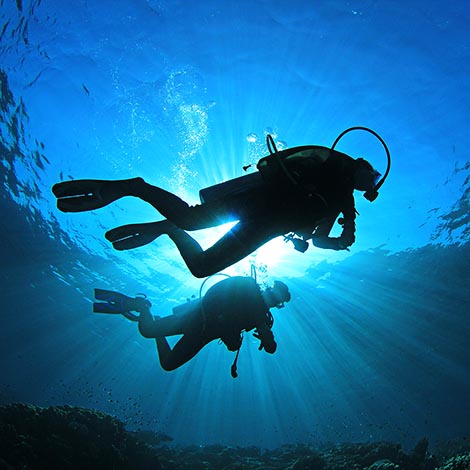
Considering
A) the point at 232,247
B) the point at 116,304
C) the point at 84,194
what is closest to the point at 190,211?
the point at 232,247

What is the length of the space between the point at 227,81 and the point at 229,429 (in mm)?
80611

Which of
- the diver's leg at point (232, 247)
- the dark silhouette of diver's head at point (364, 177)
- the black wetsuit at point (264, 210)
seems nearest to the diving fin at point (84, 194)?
the black wetsuit at point (264, 210)

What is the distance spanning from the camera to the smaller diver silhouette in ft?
15.8

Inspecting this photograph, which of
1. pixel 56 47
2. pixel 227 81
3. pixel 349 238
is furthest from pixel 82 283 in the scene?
pixel 349 238

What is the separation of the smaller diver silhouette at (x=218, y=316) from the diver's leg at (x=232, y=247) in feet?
5.05

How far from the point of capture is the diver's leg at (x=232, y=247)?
312 centimetres

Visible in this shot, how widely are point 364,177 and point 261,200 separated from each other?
130cm

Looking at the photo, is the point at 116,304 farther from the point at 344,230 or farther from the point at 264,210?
the point at 344,230

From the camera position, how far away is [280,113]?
11.2 meters

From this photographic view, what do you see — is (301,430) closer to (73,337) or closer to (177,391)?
(177,391)

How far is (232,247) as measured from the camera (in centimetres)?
313

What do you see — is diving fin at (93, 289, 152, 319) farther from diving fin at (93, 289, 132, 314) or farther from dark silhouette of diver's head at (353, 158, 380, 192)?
dark silhouette of diver's head at (353, 158, 380, 192)

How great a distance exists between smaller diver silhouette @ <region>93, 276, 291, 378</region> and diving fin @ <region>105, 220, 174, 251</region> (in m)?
1.51

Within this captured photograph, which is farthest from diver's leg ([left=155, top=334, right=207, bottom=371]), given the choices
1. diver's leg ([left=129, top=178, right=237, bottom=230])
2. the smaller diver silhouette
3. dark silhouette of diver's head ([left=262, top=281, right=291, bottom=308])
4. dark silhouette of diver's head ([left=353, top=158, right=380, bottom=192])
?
dark silhouette of diver's head ([left=353, top=158, right=380, bottom=192])
